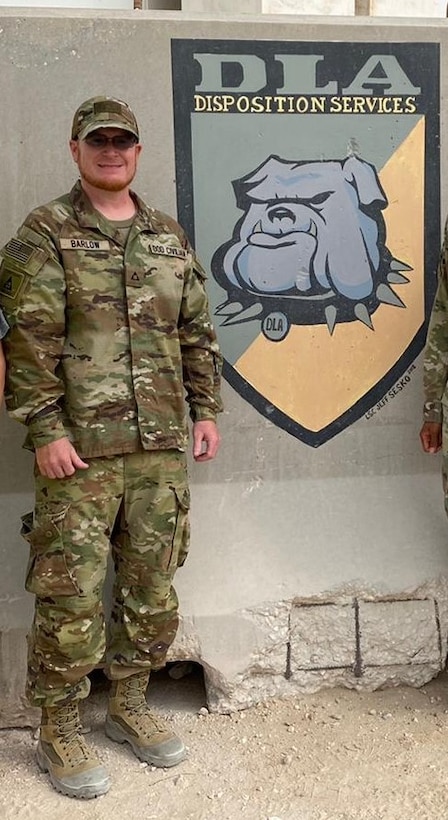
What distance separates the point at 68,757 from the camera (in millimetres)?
2805

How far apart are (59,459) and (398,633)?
1.44m

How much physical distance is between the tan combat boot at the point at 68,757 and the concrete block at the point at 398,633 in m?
1.04

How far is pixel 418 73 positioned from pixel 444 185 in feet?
1.30

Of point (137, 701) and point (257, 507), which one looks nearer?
point (137, 701)

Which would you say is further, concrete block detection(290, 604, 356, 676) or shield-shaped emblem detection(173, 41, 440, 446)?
concrete block detection(290, 604, 356, 676)

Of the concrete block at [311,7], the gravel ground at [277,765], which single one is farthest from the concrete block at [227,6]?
the gravel ground at [277,765]

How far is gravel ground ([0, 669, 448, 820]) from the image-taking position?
8.81 ft

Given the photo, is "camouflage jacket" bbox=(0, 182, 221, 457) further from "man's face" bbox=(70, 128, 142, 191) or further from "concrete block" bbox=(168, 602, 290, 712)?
"concrete block" bbox=(168, 602, 290, 712)

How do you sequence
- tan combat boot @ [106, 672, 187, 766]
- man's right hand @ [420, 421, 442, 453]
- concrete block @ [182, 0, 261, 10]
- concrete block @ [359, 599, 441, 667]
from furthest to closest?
concrete block @ [182, 0, 261, 10] → concrete block @ [359, 599, 441, 667] → man's right hand @ [420, 421, 442, 453] → tan combat boot @ [106, 672, 187, 766]

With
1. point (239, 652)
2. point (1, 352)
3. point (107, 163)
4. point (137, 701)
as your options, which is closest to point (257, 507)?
point (239, 652)

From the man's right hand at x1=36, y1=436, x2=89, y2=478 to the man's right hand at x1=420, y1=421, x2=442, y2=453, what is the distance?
4.03ft

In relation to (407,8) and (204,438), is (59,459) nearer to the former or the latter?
(204,438)

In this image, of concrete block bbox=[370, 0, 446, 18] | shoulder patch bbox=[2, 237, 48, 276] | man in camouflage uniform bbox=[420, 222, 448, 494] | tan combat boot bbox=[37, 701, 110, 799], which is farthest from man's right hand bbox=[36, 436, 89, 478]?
concrete block bbox=[370, 0, 446, 18]

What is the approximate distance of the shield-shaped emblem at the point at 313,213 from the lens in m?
3.19
